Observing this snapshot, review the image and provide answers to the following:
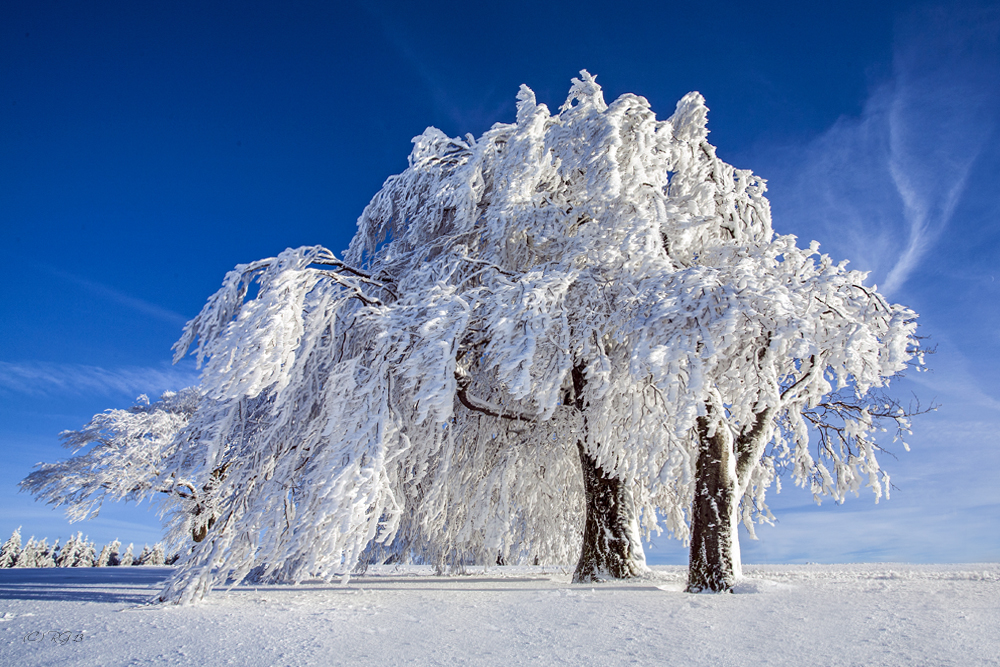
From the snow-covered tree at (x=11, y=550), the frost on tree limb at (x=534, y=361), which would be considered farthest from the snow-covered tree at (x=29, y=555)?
the frost on tree limb at (x=534, y=361)

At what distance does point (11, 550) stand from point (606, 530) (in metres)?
29.4

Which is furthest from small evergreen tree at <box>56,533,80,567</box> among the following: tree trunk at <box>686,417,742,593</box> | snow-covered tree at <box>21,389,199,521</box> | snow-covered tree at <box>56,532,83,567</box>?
tree trunk at <box>686,417,742,593</box>

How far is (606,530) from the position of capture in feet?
26.9

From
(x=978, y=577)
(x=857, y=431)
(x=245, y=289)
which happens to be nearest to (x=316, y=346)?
(x=245, y=289)

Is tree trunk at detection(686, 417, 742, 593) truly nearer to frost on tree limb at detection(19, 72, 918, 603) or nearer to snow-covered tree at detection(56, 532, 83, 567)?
frost on tree limb at detection(19, 72, 918, 603)

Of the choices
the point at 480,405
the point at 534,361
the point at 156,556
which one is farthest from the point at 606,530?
the point at 156,556

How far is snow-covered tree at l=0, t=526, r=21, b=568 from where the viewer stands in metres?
24.5

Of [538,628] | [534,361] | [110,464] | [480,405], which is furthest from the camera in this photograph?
[110,464]

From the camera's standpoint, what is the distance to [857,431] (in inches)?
336

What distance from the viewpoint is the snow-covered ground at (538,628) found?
3465 millimetres

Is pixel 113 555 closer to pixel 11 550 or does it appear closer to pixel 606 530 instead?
pixel 11 550

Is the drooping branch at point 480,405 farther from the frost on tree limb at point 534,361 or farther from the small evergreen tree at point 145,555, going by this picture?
the small evergreen tree at point 145,555

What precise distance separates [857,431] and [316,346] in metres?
7.95

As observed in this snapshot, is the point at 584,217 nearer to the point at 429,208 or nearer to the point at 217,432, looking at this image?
the point at 429,208
